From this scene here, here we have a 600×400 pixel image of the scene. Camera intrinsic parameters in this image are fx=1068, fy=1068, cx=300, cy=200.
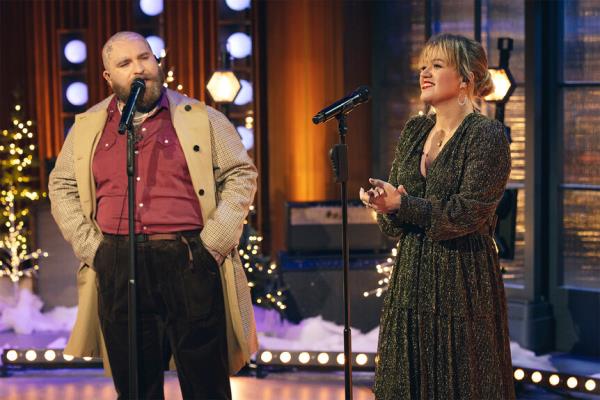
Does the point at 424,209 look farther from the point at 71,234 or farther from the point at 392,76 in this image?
the point at 392,76

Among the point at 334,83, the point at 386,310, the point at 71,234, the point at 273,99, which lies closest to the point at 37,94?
the point at 273,99

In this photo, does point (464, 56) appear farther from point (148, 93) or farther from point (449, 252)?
point (148, 93)

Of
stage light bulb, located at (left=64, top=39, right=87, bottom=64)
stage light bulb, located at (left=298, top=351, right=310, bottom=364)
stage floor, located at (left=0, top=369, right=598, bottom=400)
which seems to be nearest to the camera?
stage floor, located at (left=0, top=369, right=598, bottom=400)

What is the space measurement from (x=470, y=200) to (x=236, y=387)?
2.43 m

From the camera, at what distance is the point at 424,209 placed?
291 centimetres

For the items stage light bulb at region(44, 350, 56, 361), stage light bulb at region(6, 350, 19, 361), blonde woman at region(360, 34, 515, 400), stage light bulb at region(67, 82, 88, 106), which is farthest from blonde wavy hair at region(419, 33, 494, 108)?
stage light bulb at region(67, 82, 88, 106)

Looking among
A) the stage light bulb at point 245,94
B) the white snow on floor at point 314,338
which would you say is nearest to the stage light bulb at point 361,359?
the white snow on floor at point 314,338

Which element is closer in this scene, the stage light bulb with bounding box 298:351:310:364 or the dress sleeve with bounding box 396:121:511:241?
the dress sleeve with bounding box 396:121:511:241

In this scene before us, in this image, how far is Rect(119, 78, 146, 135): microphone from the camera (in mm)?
3219

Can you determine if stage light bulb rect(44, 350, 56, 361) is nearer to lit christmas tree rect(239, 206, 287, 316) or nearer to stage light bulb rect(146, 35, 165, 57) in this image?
lit christmas tree rect(239, 206, 287, 316)

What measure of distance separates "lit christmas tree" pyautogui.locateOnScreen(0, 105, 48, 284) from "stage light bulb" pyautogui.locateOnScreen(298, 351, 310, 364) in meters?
2.08

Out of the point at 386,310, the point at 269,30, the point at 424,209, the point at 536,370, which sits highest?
the point at 269,30

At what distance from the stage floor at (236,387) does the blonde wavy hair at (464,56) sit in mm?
2095

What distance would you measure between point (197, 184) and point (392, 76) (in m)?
3.24
